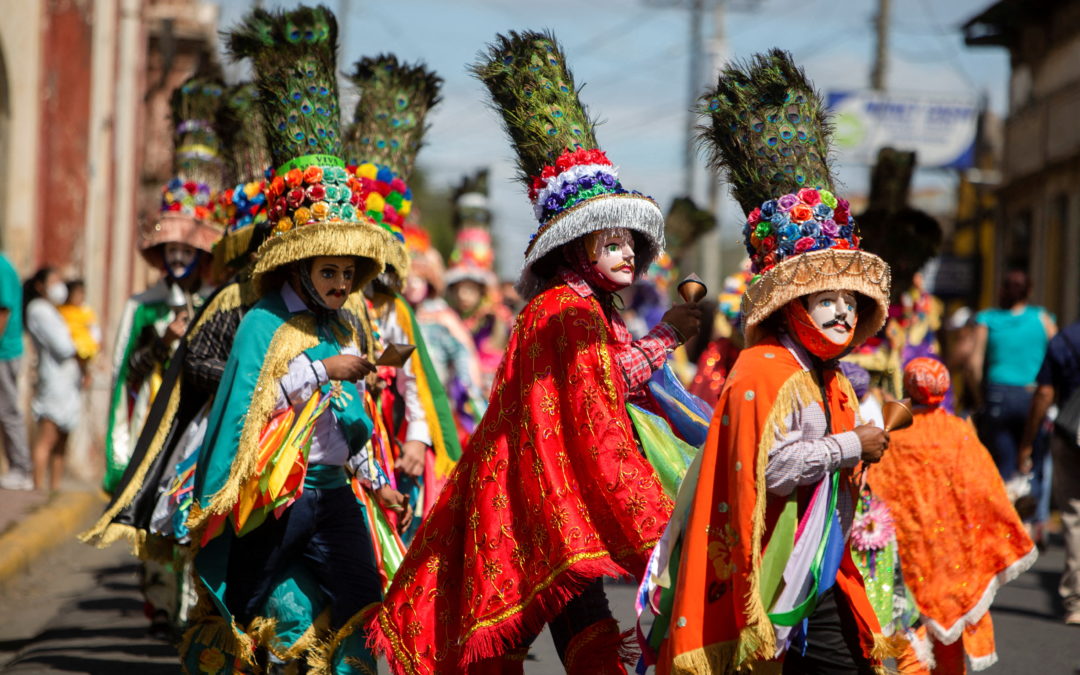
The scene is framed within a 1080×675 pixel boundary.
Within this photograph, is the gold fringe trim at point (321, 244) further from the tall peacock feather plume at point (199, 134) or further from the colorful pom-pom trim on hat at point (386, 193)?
the tall peacock feather plume at point (199, 134)

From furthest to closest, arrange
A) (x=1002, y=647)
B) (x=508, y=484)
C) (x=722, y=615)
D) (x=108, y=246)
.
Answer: (x=108, y=246), (x=1002, y=647), (x=508, y=484), (x=722, y=615)

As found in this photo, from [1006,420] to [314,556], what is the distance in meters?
7.51

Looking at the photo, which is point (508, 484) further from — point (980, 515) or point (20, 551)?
point (20, 551)

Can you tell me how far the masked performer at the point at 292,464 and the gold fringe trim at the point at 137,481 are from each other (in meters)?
0.62

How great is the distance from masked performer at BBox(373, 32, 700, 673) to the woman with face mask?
8.49 meters

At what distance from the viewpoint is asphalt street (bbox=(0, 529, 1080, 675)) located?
7402 mm

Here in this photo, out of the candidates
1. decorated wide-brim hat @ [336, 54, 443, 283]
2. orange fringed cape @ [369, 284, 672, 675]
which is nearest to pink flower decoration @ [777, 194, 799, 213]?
orange fringed cape @ [369, 284, 672, 675]

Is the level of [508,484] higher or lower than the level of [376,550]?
higher

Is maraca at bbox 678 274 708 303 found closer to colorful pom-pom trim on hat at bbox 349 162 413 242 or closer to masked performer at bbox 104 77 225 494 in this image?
colorful pom-pom trim on hat at bbox 349 162 413 242

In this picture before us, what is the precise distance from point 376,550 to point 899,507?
233 centimetres

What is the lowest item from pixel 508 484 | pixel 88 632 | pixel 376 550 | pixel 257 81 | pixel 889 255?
pixel 88 632

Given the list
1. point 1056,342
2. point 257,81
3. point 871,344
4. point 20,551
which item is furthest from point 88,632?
point 1056,342

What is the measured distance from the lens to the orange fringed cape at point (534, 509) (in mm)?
4988

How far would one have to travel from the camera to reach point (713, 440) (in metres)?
4.75
